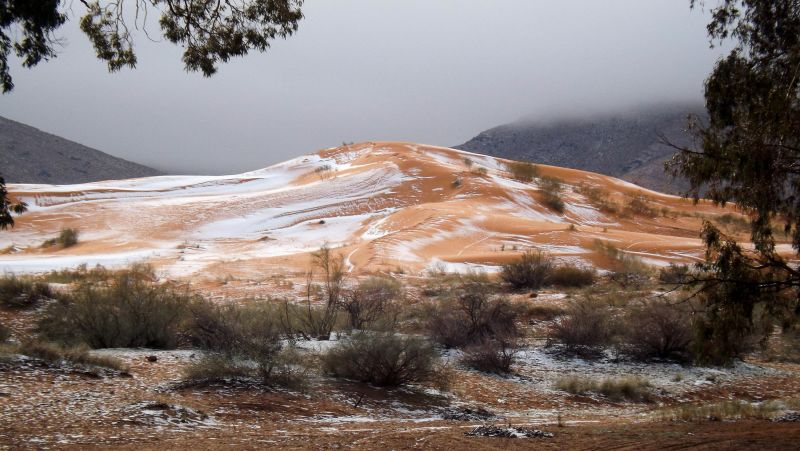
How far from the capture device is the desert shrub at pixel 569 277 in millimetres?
21641

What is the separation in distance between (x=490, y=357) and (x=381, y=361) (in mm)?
2735

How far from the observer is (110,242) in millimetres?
32500

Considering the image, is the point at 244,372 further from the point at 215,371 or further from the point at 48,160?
the point at 48,160

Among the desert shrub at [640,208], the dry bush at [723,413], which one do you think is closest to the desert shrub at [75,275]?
the dry bush at [723,413]

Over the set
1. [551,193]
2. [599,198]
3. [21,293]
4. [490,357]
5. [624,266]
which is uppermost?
[551,193]

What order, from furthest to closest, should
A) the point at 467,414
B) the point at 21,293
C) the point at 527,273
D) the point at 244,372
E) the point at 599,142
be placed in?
the point at 599,142, the point at 527,273, the point at 21,293, the point at 244,372, the point at 467,414

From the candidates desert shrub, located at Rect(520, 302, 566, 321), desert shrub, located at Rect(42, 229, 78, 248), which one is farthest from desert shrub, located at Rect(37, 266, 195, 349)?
desert shrub, located at Rect(42, 229, 78, 248)

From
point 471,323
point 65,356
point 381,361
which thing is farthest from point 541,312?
point 65,356

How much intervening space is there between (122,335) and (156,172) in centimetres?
9248

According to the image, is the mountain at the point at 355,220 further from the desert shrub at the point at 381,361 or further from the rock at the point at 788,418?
the rock at the point at 788,418

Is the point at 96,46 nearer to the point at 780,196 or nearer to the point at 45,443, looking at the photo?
the point at 45,443

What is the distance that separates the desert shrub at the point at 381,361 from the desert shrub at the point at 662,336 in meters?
5.44

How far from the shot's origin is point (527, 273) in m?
21.2

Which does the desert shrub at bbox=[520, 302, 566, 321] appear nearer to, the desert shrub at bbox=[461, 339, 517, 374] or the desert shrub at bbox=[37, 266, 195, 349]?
the desert shrub at bbox=[461, 339, 517, 374]
